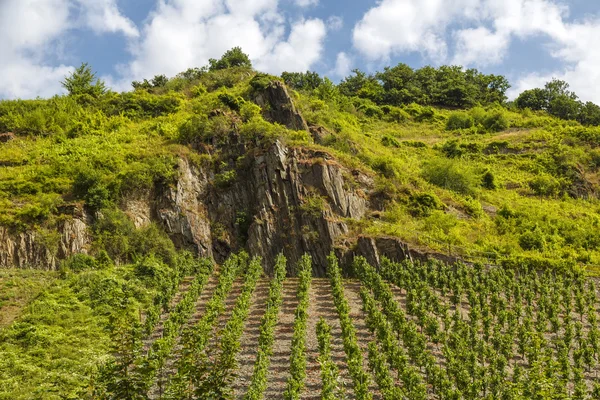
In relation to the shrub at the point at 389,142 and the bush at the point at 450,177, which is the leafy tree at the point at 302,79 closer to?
the shrub at the point at 389,142

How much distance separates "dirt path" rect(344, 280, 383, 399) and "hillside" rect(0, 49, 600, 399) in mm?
127

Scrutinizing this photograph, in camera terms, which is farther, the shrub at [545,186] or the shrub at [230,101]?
the shrub at [545,186]

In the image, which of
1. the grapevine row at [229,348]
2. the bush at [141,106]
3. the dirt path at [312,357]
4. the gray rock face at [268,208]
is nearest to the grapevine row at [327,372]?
the dirt path at [312,357]

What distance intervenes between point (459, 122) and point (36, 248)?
59.0 metres

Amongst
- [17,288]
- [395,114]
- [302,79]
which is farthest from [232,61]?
[17,288]

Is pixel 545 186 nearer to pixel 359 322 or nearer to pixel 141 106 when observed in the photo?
pixel 359 322

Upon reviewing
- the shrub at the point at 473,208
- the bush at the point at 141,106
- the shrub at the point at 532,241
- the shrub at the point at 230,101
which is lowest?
the shrub at the point at 532,241

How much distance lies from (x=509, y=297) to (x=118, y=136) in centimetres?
3259

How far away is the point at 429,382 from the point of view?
18.5 m

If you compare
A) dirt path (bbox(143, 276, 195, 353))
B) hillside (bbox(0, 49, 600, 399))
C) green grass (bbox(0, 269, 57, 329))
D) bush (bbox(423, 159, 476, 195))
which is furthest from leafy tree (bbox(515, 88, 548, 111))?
green grass (bbox(0, 269, 57, 329))

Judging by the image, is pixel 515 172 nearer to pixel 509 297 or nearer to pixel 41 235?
pixel 509 297

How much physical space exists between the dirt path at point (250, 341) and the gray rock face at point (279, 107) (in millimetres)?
17353

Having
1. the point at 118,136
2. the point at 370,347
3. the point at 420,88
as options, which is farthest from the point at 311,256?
the point at 420,88

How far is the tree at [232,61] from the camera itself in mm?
68500
